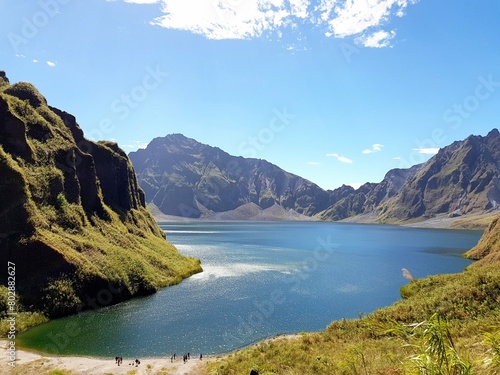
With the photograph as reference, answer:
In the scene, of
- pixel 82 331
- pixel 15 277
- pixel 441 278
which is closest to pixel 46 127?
pixel 15 277

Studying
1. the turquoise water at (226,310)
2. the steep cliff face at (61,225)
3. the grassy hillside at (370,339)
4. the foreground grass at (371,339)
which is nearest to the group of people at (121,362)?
the turquoise water at (226,310)

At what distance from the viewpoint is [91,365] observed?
4569 centimetres

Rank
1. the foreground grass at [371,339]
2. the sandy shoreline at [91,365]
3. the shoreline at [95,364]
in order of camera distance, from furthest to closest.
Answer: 1. the shoreline at [95,364]
2. the sandy shoreline at [91,365]
3. the foreground grass at [371,339]

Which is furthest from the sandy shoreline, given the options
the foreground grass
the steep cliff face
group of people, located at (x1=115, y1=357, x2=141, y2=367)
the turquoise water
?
the steep cliff face

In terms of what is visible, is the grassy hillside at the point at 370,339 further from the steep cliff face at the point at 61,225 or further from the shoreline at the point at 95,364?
the steep cliff face at the point at 61,225

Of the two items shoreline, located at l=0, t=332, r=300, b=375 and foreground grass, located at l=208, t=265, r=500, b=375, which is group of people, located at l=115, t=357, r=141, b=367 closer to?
shoreline, located at l=0, t=332, r=300, b=375

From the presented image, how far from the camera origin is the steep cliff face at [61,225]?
68.9 metres

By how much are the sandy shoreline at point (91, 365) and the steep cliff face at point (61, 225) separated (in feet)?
62.6

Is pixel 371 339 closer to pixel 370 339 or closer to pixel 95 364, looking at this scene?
pixel 370 339

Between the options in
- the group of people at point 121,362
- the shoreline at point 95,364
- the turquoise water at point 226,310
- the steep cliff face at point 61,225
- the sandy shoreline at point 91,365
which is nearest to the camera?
the sandy shoreline at point 91,365

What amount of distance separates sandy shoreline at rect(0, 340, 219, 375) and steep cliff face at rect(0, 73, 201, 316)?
19072mm

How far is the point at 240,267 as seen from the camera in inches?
4877

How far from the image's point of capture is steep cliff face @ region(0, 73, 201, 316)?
226 feet

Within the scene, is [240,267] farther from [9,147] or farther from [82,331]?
[9,147]
